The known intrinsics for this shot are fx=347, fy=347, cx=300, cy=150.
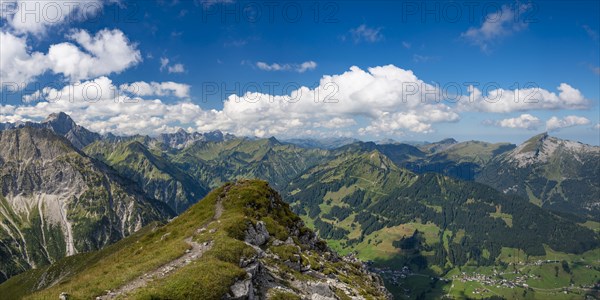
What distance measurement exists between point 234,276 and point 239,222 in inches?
1285

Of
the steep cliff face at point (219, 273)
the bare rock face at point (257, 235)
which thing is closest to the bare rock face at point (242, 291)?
the steep cliff face at point (219, 273)

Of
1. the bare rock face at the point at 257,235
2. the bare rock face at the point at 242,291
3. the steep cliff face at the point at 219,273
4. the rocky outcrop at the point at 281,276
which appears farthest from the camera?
the bare rock face at the point at 257,235

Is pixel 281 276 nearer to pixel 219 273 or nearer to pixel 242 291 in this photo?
pixel 242 291

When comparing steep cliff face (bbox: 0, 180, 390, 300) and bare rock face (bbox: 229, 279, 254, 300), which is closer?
steep cliff face (bbox: 0, 180, 390, 300)

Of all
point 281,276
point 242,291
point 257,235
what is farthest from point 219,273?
point 257,235

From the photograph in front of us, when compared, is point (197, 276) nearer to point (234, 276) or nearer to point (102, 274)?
point (234, 276)

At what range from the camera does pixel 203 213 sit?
328ft

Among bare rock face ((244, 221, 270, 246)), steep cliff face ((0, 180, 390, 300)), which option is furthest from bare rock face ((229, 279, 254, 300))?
bare rock face ((244, 221, 270, 246))

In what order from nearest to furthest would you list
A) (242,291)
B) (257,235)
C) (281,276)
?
(242,291) < (281,276) < (257,235)

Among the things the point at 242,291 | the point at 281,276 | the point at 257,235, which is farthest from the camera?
the point at 257,235

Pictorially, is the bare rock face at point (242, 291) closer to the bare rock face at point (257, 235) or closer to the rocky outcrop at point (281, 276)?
the rocky outcrop at point (281, 276)

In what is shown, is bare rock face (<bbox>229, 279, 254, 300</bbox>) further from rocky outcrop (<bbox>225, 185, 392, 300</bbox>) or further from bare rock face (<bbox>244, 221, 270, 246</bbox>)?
bare rock face (<bbox>244, 221, 270, 246</bbox>)

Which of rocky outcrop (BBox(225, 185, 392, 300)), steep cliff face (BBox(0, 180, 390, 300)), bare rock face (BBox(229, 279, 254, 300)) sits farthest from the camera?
rocky outcrop (BBox(225, 185, 392, 300))

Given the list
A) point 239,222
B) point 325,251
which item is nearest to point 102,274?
point 239,222
